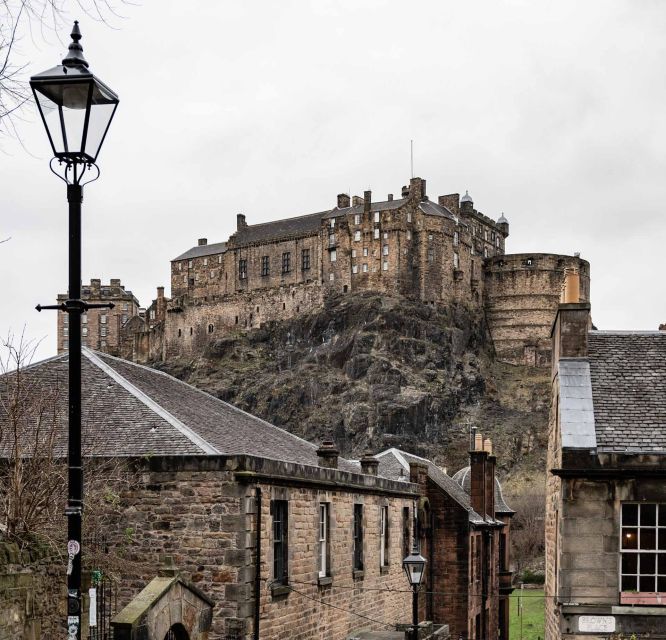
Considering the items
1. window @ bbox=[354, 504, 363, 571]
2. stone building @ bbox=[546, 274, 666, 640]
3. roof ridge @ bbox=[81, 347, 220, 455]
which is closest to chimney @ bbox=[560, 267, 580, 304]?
stone building @ bbox=[546, 274, 666, 640]

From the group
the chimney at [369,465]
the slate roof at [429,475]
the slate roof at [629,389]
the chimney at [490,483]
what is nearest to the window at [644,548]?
the slate roof at [629,389]

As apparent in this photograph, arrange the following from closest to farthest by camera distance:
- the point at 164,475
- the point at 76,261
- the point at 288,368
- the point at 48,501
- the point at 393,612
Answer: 1. the point at 76,261
2. the point at 48,501
3. the point at 164,475
4. the point at 393,612
5. the point at 288,368

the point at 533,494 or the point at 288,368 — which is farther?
the point at 288,368

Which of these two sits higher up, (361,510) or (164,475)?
(164,475)

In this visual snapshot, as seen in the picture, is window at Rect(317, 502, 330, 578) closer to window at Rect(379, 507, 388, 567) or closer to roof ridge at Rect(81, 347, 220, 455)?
roof ridge at Rect(81, 347, 220, 455)

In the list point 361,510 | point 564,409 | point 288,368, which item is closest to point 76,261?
point 564,409

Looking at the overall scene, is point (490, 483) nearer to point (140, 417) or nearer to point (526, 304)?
point (140, 417)

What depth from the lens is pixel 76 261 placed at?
24.5 ft

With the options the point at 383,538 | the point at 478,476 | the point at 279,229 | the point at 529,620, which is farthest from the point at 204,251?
the point at 383,538

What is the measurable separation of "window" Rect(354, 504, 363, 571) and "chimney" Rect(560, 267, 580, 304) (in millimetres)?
8212

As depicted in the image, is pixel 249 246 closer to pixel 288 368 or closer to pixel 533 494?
pixel 288 368

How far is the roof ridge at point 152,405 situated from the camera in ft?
59.5

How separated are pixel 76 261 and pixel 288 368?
107 metres

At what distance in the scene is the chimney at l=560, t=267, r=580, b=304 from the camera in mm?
19266
